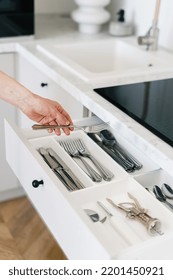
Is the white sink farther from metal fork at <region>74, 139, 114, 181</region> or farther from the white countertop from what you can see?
metal fork at <region>74, 139, 114, 181</region>

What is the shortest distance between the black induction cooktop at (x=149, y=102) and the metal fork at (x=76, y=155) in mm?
166

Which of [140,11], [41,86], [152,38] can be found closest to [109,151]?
[41,86]

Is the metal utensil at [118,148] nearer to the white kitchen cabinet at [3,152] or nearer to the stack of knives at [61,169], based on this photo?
the stack of knives at [61,169]

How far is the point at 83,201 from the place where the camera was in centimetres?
90

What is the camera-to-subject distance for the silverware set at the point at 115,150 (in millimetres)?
1027

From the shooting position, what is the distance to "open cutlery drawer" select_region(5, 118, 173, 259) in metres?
0.74

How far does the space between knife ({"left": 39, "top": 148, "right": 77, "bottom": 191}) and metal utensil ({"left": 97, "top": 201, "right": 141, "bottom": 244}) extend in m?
0.09

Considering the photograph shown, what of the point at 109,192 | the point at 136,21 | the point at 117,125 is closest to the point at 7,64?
the point at 136,21

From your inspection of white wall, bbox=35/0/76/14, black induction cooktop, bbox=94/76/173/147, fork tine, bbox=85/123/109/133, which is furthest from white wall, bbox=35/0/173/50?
fork tine, bbox=85/123/109/133

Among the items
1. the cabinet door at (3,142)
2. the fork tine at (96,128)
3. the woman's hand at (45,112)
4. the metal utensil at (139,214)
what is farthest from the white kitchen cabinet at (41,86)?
the metal utensil at (139,214)
